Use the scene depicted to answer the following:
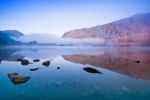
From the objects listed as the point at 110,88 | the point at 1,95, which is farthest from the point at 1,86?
the point at 110,88

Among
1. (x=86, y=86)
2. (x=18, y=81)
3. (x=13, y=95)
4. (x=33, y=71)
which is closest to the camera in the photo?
(x=13, y=95)

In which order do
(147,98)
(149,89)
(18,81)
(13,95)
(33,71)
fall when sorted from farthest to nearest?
(33,71), (18,81), (149,89), (13,95), (147,98)

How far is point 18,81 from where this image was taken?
53.6ft

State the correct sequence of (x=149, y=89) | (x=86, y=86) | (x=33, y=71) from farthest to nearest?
1. (x=33, y=71)
2. (x=86, y=86)
3. (x=149, y=89)

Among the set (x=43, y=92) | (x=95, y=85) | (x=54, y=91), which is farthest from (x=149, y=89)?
(x=43, y=92)

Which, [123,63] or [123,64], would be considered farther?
[123,63]

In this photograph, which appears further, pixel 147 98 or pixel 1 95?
pixel 1 95

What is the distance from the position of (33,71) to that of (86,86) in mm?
9598

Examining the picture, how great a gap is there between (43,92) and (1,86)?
15.5 ft

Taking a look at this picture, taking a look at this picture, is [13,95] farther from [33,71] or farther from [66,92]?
[33,71]

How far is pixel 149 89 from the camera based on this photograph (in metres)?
14.1

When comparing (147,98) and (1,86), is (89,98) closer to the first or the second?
(147,98)

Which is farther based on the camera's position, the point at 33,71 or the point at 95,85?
the point at 33,71

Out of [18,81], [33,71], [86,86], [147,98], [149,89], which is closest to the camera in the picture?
[147,98]
